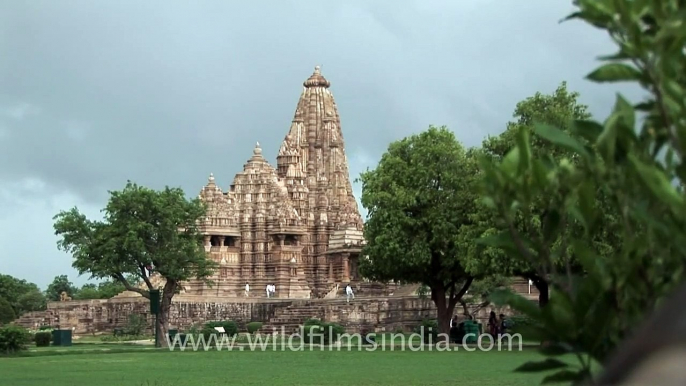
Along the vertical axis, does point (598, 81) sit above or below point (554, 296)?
above

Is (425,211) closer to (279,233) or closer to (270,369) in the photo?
(270,369)

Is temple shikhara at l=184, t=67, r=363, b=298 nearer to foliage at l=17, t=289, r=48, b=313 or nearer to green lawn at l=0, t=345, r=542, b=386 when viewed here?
foliage at l=17, t=289, r=48, b=313

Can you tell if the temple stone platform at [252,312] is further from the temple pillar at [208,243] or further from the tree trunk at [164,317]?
the tree trunk at [164,317]

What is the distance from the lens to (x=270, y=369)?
83.3 feet

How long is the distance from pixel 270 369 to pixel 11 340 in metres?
14.1

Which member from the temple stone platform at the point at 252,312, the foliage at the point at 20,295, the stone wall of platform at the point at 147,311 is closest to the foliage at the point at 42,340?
the temple stone platform at the point at 252,312

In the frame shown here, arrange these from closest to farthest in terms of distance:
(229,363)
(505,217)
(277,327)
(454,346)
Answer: (505,217), (229,363), (454,346), (277,327)

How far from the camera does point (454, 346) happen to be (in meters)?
38.8

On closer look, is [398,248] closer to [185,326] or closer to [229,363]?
[229,363]

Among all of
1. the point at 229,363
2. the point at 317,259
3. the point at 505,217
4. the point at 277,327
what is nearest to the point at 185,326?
the point at 277,327

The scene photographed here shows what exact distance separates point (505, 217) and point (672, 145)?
66 cm

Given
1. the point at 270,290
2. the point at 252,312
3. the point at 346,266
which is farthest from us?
the point at 346,266

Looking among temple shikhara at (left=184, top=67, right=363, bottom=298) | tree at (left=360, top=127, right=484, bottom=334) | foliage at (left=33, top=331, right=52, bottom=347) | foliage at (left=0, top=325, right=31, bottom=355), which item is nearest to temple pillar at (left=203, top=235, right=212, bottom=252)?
temple shikhara at (left=184, top=67, right=363, bottom=298)

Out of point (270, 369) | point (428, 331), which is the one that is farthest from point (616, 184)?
point (428, 331)
